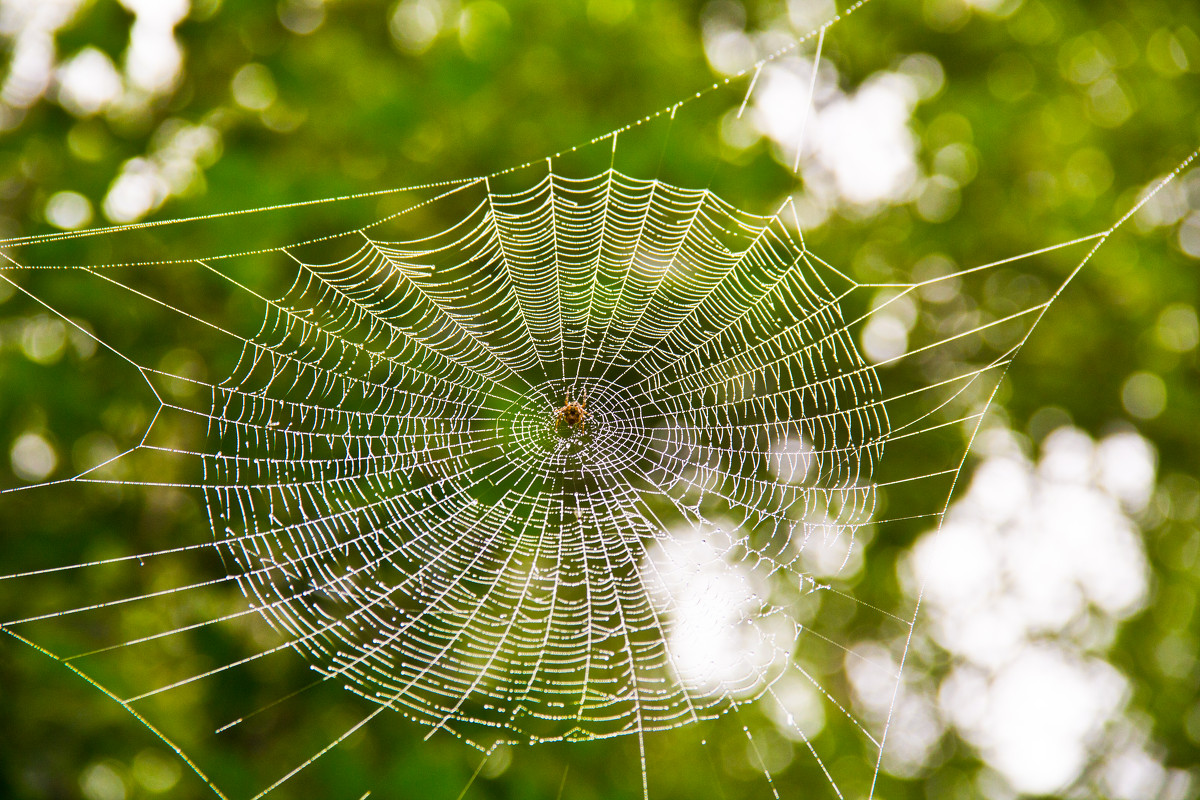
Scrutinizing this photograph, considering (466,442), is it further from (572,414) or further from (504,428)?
(572,414)

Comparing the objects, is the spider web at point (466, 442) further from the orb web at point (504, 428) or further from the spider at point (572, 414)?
the spider at point (572, 414)

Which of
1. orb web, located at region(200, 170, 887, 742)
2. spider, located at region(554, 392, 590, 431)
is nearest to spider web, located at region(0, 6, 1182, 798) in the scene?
orb web, located at region(200, 170, 887, 742)

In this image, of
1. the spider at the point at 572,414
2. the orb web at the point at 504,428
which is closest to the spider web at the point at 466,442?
the orb web at the point at 504,428

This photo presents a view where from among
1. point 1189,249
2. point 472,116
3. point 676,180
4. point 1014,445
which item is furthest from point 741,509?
point 1189,249

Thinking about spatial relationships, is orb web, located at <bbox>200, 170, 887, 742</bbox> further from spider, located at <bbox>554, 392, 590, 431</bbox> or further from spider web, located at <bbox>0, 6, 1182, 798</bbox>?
spider, located at <bbox>554, 392, 590, 431</bbox>

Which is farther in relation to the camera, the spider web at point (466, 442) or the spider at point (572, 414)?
the spider at point (572, 414)

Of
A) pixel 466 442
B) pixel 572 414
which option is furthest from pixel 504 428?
pixel 572 414

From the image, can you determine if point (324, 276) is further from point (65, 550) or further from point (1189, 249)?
→ point (1189, 249)
